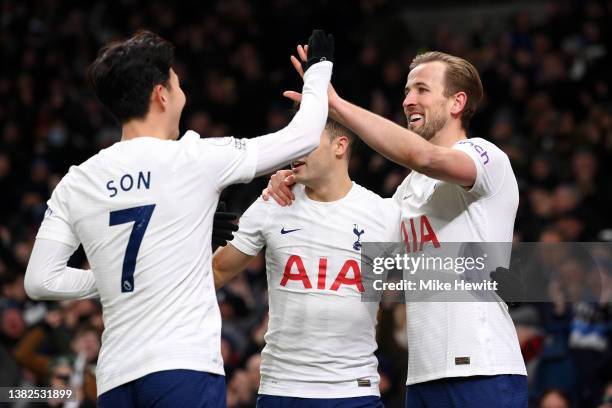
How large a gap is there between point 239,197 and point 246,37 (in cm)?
401

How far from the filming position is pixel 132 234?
379cm

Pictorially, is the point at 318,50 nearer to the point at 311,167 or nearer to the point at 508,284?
the point at 311,167

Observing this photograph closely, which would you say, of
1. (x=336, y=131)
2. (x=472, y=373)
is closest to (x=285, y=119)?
(x=336, y=131)

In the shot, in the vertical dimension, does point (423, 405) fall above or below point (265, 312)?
below

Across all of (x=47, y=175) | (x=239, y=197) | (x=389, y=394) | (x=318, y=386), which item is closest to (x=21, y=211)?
(x=47, y=175)

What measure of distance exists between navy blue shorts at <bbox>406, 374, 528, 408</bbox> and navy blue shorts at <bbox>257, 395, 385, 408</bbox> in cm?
39

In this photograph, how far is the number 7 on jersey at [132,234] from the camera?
379 centimetres

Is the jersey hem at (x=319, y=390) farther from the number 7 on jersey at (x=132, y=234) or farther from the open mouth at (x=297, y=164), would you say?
the number 7 on jersey at (x=132, y=234)

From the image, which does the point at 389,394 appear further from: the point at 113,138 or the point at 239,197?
the point at 113,138

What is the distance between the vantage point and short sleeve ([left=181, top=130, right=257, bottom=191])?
387cm

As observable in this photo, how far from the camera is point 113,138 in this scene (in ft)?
46.5

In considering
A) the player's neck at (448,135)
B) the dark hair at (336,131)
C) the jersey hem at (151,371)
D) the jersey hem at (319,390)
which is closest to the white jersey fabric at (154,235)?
the jersey hem at (151,371)

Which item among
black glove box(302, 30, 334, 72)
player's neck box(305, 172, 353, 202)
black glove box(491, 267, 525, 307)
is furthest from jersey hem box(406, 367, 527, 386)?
black glove box(302, 30, 334, 72)

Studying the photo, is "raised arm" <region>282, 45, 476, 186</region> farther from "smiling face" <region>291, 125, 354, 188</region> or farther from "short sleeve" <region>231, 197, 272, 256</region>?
"short sleeve" <region>231, 197, 272, 256</region>
